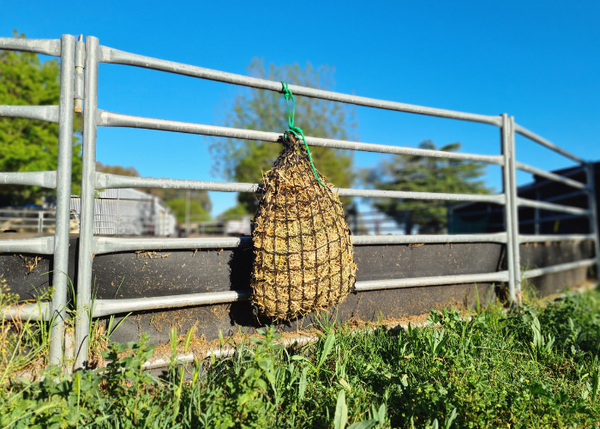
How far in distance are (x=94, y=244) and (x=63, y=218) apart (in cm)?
21

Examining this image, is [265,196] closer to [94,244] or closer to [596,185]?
[94,244]

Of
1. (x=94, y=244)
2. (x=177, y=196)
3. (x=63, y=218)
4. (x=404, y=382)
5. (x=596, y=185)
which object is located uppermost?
(x=177, y=196)

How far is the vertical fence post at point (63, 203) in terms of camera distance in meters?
2.01

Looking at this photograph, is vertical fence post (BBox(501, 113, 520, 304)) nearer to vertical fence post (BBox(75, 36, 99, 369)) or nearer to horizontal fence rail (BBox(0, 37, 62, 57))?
vertical fence post (BBox(75, 36, 99, 369))

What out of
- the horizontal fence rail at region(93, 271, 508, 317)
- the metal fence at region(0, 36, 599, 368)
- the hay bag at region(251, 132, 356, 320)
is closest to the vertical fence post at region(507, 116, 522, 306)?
the horizontal fence rail at region(93, 271, 508, 317)

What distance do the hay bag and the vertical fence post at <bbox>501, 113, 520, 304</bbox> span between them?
2192mm

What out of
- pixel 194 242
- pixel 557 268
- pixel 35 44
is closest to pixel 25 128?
pixel 35 44

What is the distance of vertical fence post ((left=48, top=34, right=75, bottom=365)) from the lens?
201cm

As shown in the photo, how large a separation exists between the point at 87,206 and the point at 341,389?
1.73 metres

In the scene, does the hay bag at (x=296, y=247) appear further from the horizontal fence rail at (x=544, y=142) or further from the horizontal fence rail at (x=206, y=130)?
the horizontal fence rail at (x=544, y=142)

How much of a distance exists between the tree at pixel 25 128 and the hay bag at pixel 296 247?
1675cm

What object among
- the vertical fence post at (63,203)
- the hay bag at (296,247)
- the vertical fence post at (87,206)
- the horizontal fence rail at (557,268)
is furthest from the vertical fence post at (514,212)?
the vertical fence post at (63,203)

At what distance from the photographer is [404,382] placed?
6.48 ft

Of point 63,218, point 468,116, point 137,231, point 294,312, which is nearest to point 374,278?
point 294,312
